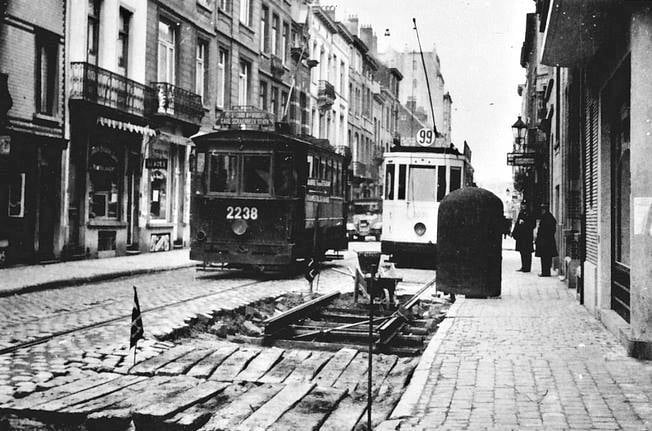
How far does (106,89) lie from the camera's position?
22500 millimetres

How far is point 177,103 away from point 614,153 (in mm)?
19151

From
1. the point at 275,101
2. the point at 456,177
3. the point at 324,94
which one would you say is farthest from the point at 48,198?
the point at 324,94

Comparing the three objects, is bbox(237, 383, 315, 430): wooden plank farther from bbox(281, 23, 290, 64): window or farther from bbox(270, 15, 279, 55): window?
bbox(281, 23, 290, 64): window

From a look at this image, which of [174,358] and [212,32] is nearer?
[174,358]

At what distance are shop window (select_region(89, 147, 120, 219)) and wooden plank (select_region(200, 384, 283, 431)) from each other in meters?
17.7

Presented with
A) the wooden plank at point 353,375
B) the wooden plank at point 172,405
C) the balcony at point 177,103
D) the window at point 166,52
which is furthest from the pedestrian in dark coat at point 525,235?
the wooden plank at point 172,405

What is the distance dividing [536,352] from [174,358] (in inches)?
148

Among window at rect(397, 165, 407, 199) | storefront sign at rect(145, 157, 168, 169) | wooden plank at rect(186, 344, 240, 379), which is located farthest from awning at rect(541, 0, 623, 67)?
storefront sign at rect(145, 157, 168, 169)

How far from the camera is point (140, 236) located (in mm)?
25578

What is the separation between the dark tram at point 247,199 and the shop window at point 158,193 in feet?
31.8

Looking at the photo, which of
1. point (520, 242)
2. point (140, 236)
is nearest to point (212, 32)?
point (140, 236)

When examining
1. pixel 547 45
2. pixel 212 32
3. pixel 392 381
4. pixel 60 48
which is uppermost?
pixel 212 32

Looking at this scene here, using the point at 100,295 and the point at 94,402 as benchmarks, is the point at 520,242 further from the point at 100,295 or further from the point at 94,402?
the point at 94,402

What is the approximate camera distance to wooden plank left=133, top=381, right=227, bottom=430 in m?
5.39
